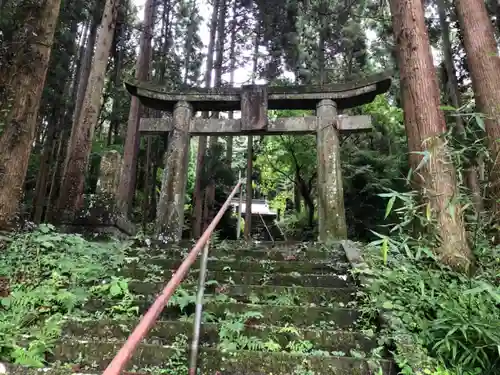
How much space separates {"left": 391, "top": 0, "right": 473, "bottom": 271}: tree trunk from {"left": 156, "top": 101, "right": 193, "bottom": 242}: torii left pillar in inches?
163

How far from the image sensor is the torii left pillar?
6.98m

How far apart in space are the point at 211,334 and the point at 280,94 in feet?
17.7

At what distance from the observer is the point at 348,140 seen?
13.6m

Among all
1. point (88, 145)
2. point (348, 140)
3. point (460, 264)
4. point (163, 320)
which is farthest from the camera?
point (348, 140)

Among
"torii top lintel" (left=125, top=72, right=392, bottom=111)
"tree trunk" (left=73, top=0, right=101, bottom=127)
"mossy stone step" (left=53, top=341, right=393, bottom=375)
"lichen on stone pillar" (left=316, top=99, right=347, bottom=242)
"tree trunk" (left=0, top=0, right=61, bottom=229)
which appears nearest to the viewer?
"mossy stone step" (left=53, top=341, right=393, bottom=375)

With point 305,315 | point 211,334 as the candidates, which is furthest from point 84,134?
point 305,315

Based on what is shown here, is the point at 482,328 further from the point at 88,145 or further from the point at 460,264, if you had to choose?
the point at 88,145

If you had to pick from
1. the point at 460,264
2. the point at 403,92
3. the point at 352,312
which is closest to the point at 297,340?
the point at 352,312

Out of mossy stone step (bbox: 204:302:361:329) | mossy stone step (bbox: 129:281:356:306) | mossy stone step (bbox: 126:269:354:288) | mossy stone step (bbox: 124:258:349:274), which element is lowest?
mossy stone step (bbox: 204:302:361:329)

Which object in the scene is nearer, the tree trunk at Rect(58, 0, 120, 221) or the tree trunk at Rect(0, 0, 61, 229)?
the tree trunk at Rect(0, 0, 61, 229)

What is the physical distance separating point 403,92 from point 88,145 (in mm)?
6799

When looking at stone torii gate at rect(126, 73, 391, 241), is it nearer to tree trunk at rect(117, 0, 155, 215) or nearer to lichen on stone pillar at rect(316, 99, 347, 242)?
lichen on stone pillar at rect(316, 99, 347, 242)

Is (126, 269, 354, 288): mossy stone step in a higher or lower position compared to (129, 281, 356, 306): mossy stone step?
higher

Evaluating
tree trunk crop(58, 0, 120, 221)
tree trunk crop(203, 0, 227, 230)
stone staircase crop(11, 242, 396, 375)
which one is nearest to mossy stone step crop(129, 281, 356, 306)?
stone staircase crop(11, 242, 396, 375)
